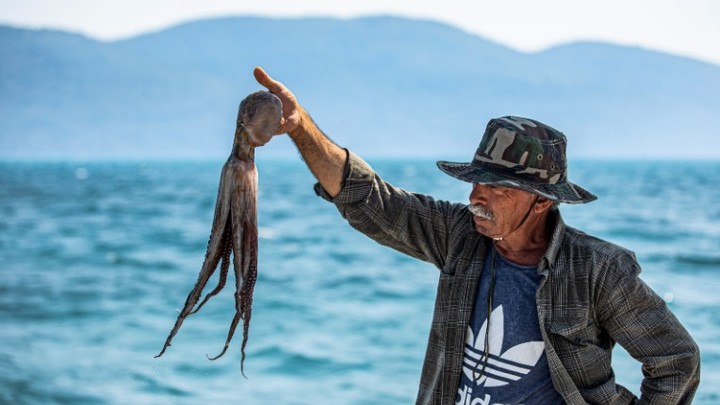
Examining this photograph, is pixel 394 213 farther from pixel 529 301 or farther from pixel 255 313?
pixel 255 313

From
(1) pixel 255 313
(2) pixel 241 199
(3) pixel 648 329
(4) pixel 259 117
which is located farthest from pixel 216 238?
(1) pixel 255 313

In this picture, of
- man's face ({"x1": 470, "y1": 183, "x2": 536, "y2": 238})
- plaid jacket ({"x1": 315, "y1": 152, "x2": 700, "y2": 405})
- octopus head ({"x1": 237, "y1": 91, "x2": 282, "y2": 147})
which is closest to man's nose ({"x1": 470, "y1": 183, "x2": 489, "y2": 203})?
man's face ({"x1": 470, "y1": 183, "x2": 536, "y2": 238})

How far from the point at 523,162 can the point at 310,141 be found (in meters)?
0.62

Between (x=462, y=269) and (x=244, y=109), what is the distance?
35.9 inches

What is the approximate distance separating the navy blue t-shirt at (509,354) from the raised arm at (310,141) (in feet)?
1.91

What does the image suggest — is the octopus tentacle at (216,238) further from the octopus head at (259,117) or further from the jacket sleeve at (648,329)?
the jacket sleeve at (648,329)

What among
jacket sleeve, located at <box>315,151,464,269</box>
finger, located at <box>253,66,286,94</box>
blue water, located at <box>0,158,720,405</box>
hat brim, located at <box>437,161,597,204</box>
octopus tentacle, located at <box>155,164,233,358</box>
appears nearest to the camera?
octopus tentacle, located at <box>155,164,233,358</box>

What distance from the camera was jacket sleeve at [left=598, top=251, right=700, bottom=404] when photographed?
9.03 feet

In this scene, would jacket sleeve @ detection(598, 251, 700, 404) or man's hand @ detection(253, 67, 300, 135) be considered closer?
man's hand @ detection(253, 67, 300, 135)

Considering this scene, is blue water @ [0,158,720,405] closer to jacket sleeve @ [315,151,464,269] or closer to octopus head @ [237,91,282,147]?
jacket sleeve @ [315,151,464,269]

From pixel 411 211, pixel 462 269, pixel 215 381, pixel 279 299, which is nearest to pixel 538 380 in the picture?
pixel 462 269

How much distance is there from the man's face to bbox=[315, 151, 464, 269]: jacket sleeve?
208mm

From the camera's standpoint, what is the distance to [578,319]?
2738mm

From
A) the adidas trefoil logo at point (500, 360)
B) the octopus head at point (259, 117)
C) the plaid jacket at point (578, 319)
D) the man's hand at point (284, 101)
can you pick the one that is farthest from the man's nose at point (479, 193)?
the octopus head at point (259, 117)
